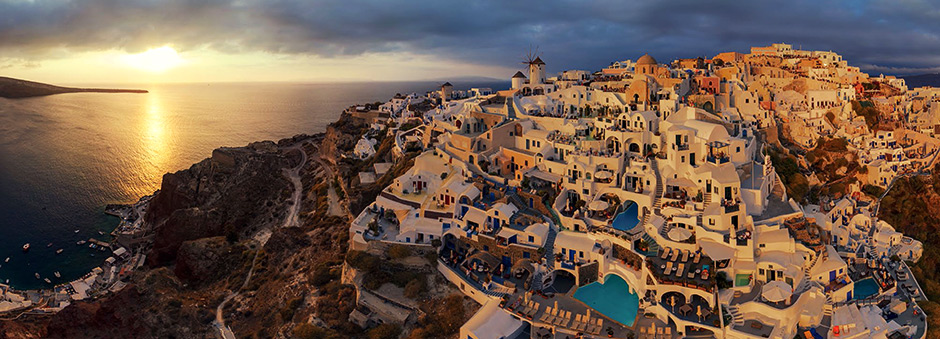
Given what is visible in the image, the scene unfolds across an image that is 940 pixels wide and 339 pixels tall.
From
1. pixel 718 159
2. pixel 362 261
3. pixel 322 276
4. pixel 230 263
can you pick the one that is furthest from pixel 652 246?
pixel 230 263

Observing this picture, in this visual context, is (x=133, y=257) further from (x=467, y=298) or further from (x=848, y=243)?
(x=848, y=243)

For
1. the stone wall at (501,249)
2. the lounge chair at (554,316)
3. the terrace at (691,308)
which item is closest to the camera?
the terrace at (691,308)

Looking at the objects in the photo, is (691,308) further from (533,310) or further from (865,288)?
(865,288)

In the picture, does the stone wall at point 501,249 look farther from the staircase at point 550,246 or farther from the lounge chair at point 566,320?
the lounge chair at point 566,320

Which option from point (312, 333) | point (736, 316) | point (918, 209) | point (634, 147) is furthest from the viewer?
point (918, 209)

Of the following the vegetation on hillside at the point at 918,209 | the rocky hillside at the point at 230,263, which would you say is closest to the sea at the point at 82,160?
the rocky hillside at the point at 230,263

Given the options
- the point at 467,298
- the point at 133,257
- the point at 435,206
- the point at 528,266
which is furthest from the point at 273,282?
the point at 133,257

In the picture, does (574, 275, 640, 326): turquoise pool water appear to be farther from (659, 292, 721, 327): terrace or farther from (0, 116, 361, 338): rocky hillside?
(0, 116, 361, 338): rocky hillside
